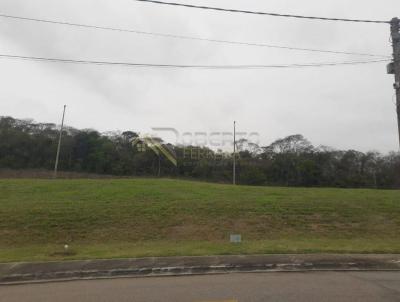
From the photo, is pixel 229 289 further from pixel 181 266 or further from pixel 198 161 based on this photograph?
pixel 198 161

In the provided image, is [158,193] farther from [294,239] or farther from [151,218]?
[294,239]

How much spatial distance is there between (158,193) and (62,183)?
772cm

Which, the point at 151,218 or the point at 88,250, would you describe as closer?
the point at 88,250

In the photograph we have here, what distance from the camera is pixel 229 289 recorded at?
7230 millimetres

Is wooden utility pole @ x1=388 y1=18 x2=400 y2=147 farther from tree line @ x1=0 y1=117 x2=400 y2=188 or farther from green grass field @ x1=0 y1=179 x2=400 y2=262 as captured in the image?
tree line @ x1=0 y1=117 x2=400 y2=188

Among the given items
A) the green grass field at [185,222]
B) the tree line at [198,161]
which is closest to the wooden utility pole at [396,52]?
the green grass field at [185,222]

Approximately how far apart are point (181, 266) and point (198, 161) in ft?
170

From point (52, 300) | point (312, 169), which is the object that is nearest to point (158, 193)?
point (52, 300)

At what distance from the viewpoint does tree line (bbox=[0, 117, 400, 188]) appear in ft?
193

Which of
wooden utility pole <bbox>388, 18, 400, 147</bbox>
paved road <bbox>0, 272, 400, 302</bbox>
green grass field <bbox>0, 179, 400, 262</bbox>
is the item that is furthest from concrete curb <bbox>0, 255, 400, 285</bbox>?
wooden utility pole <bbox>388, 18, 400, 147</bbox>

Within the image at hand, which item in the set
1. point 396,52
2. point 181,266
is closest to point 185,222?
point 181,266

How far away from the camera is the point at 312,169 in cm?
5884

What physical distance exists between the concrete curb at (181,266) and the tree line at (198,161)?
46.3 m

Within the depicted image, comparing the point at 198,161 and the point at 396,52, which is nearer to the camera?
the point at 396,52
